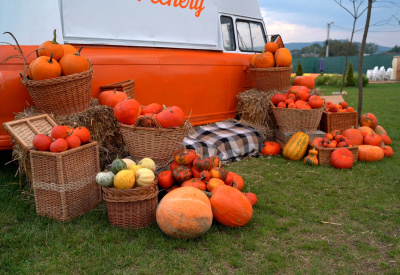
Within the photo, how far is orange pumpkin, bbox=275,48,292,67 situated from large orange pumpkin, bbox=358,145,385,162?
203cm

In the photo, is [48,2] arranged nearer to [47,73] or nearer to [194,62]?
[47,73]

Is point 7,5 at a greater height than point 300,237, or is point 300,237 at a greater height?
point 7,5

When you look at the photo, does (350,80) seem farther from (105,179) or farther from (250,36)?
(105,179)

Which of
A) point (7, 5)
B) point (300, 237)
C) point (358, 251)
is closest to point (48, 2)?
point (7, 5)

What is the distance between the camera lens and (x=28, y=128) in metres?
3.67

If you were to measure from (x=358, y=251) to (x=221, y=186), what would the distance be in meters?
1.27

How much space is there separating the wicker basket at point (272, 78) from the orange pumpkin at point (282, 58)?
12 cm

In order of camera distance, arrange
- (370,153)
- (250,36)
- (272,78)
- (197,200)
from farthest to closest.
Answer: (250,36), (272,78), (370,153), (197,200)

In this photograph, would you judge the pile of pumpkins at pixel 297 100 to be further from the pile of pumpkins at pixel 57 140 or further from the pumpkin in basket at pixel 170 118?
the pile of pumpkins at pixel 57 140

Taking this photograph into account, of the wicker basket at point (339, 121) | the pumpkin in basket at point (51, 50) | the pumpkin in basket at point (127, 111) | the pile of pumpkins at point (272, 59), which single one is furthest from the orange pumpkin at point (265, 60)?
the pumpkin in basket at point (51, 50)

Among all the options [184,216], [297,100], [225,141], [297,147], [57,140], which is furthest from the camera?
[297,100]

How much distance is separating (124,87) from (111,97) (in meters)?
0.28

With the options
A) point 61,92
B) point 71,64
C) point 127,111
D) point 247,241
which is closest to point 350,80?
point 127,111

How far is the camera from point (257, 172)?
4859 millimetres
